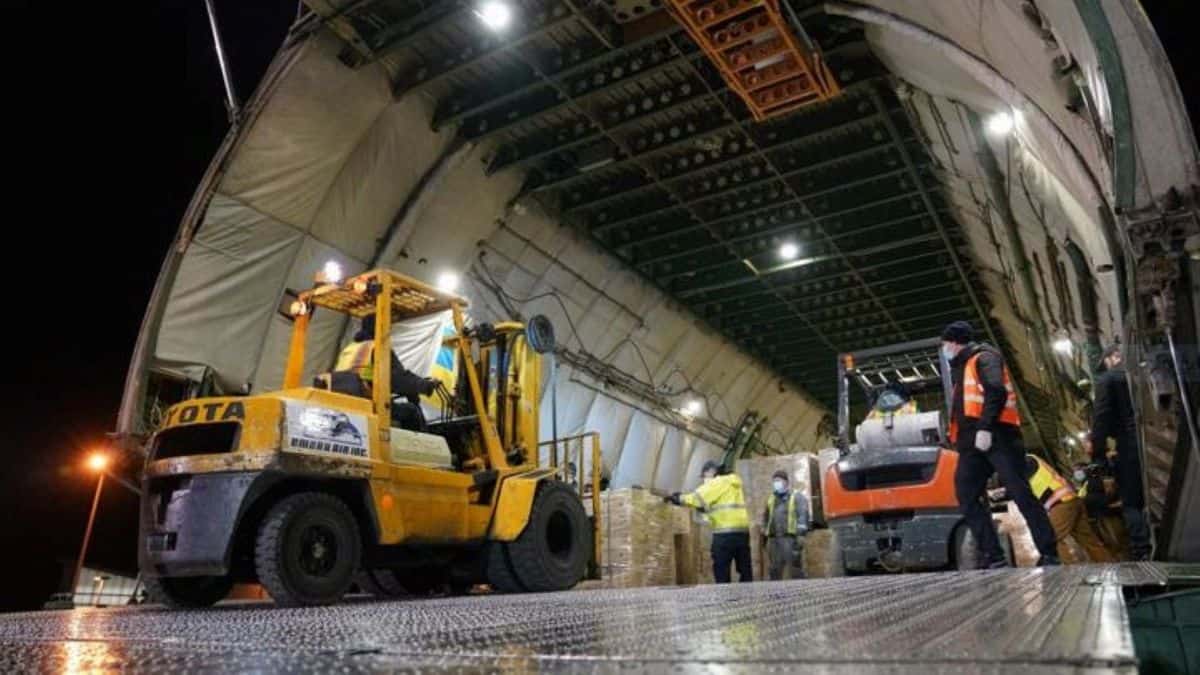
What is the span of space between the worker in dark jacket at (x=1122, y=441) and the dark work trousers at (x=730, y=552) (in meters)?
4.25

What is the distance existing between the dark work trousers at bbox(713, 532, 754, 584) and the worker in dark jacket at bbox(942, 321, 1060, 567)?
13.2ft

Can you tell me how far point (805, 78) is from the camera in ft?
24.7

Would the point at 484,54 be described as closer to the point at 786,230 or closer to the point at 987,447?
the point at 786,230

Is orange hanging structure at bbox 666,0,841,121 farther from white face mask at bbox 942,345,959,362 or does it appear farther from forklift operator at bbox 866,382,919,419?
forklift operator at bbox 866,382,919,419

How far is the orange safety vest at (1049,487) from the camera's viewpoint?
726 cm

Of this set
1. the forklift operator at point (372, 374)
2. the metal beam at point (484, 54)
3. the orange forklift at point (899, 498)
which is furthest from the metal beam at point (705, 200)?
the forklift operator at point (372, 374)

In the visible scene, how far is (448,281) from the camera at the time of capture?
9.89 meters

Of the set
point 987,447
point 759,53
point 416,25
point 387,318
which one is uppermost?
point 416,25

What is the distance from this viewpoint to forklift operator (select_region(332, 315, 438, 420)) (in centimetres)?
595

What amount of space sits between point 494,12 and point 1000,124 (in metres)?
4.58

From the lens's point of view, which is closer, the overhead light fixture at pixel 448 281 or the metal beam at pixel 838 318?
the overhead light fixture at pixel 448 281

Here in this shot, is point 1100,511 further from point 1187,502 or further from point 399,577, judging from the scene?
point 399,577

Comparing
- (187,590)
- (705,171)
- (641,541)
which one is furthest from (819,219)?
(187,590)

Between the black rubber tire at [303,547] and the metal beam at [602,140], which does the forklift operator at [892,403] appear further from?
the black rubber tire at [303,547]
